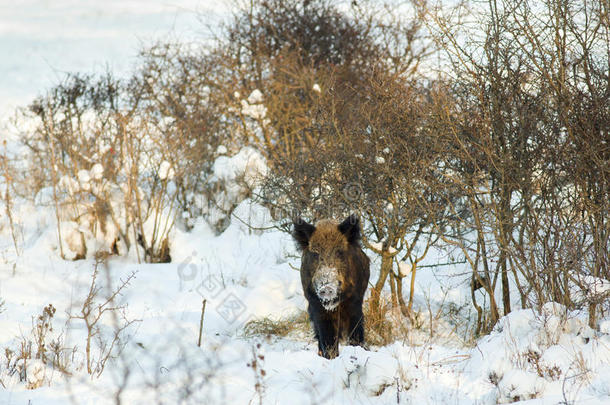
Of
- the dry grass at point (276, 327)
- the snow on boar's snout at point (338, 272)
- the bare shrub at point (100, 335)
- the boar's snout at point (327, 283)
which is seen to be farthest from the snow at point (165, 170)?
the boar's snout at point (327, 283)

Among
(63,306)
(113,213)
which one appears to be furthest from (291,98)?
(63,306)

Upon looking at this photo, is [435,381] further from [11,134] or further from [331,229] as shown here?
[11,134]

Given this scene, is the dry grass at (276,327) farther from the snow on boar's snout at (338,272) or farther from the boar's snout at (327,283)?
the boar's snout at (327,283)

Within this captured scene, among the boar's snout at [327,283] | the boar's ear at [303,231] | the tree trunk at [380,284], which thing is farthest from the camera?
the tree trunk at [380,284]

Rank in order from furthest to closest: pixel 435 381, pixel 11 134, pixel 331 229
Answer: pixel 11 134 → pixel 331 229 → pixel 435 381

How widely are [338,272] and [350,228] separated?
56 centimetres

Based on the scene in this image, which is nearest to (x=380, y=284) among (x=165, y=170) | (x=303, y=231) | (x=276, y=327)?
(x=276, y=327)

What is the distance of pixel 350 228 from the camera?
5.61m

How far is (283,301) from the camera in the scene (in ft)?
27.9

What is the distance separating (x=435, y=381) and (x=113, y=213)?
876cm

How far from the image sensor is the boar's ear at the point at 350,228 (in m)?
5.60

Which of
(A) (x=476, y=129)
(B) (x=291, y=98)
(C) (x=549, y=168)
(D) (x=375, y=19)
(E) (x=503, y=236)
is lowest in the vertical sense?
(E) (x=503, y=236)
